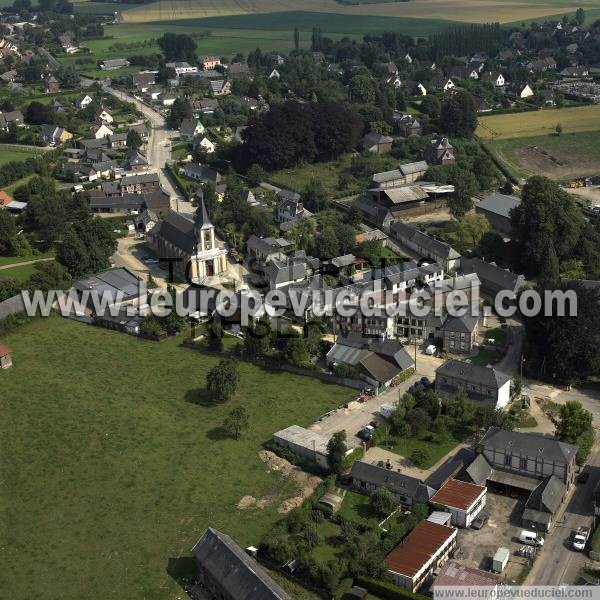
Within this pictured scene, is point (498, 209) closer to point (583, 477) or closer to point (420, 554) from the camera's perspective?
point (583, 477)

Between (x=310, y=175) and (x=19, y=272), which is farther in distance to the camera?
(x=310, y=175)

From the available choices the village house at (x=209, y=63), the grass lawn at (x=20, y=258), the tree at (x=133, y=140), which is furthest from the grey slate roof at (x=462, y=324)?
the village house at (x=209, y=63)

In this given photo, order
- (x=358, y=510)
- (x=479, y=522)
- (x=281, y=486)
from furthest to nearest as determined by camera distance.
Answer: (x=281, y=486)
(x=358, y=510)
(x=479, y=522)

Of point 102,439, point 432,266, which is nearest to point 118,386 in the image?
point 102,439

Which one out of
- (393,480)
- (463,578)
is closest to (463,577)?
(463,578)

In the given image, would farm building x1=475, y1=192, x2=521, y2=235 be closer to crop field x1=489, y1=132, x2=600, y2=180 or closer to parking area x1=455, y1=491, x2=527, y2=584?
crop field x1=489, y1=132, x2=600, y2=180

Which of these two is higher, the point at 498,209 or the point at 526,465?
the point at 498,209

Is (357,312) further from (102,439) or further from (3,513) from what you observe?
(3,513)
